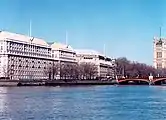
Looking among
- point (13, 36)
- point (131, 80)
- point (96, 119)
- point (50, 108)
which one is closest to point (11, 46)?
point (13, 36)

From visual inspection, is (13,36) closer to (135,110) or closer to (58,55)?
(58,55)

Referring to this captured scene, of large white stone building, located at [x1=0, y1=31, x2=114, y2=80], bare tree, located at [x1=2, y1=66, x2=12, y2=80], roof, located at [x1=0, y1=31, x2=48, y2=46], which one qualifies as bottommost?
bare tree, located at [x1=2, y1=66, x2=12, y2=80]

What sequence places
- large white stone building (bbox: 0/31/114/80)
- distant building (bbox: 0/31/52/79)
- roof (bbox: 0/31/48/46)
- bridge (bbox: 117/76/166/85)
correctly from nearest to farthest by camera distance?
distant building (bbox: 0/31/52/79) < large white stone building (bbox: 0/31/114/80) < roof (bbox: 0/31/48/46) < bridge (bbox: 117/76/166/85)

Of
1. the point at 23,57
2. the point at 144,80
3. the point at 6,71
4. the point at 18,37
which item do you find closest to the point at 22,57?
the point at 23,57

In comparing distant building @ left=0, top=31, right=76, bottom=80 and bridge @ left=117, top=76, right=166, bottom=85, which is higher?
distant building @ left=0, top=31, right=76, bottom=80

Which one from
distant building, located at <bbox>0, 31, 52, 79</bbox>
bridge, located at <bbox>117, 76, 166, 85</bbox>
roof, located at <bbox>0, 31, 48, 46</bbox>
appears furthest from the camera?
bridge, located at <bbox>117, 76, 166, 85</bbox>

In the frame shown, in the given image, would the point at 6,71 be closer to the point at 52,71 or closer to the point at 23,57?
the point at 23,57

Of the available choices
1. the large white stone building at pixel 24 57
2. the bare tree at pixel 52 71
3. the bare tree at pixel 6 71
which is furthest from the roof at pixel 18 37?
the bare tree at pixel 52 71

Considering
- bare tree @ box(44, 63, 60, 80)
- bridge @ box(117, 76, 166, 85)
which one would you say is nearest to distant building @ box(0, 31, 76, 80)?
bare tree @ box(44, 63, 60, 80)

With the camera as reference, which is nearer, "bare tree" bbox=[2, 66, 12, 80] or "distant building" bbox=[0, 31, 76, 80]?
"bare tree" bbox=[2, 66, 12, 80]

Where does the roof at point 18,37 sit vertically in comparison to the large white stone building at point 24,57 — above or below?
Answer: above

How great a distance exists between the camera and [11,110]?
45906 mm

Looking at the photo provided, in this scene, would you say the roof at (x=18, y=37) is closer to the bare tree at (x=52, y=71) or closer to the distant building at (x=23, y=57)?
the distant building at (x=23, y=57)

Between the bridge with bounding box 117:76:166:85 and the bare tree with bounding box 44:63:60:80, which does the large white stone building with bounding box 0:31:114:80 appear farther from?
the bridge with bounding box 117:76:166:85
